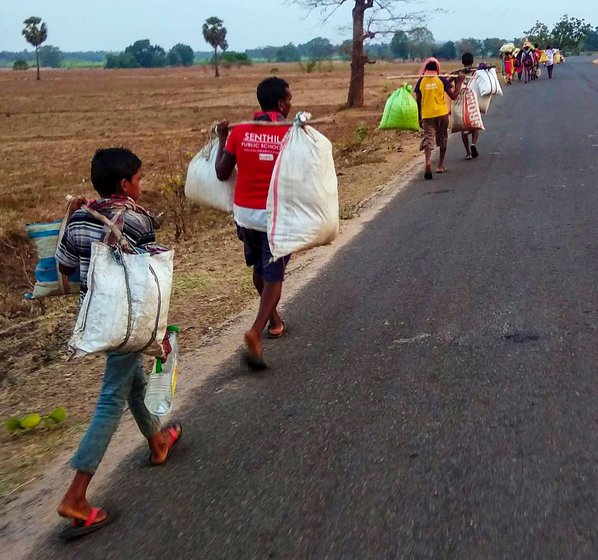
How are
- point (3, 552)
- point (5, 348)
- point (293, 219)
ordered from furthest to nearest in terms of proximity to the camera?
point (5, 348) < point (293, 219) < point (3, 552)

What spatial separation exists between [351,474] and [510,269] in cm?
332

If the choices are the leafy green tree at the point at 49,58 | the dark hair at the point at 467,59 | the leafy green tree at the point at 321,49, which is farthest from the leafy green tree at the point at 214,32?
the leafy green tree at the point at 49,58

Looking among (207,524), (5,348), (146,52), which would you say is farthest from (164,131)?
(146,52)

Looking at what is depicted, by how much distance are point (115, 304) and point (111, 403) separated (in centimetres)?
49

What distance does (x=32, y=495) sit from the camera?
11.6 feet

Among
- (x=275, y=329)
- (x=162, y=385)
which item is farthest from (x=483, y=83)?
(x=162, y=385)

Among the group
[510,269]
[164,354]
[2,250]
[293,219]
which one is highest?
[293,219]

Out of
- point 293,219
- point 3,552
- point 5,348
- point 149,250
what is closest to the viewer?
point 3,552

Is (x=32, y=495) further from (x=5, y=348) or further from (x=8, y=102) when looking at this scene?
(x=8, y=102)

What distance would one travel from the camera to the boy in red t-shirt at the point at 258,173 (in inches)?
176

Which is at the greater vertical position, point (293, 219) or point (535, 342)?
point (293, 219)

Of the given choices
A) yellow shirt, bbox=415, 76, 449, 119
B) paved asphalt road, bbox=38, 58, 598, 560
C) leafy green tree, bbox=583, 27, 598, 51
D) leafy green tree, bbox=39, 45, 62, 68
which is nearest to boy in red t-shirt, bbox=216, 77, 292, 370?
paved asphalt road, bbox=38, 58, 598, 560

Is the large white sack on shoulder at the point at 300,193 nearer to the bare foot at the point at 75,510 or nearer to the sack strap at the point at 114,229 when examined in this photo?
the sack strap at the point at 114,229

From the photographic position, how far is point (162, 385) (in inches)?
137
